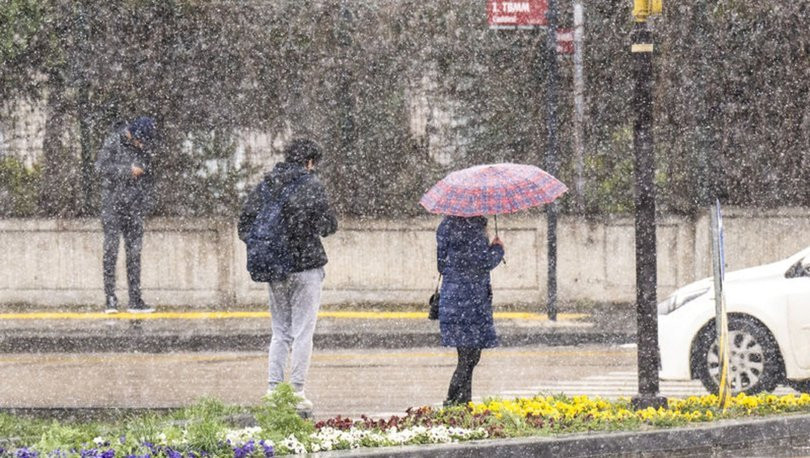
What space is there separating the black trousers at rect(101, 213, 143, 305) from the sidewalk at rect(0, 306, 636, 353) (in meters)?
0.66

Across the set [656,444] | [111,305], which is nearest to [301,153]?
[656,444]

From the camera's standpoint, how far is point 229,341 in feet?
53.3

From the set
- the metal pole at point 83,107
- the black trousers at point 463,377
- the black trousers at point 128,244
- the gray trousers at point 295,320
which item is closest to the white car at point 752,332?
the black trousers at point 463,377

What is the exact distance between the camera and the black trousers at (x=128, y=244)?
1791 cm

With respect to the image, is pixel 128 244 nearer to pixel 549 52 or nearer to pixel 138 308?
pixel 138 308

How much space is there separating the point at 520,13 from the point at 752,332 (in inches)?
257

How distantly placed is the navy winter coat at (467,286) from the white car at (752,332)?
7.26ft

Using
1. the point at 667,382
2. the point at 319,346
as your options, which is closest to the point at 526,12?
the point at 319,346

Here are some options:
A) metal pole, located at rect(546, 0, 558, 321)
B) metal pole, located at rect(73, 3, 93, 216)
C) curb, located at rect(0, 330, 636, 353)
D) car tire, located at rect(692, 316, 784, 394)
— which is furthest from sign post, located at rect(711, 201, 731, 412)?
metal pole, located at rect(73, 3, 93, 216)

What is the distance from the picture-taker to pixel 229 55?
1952cm

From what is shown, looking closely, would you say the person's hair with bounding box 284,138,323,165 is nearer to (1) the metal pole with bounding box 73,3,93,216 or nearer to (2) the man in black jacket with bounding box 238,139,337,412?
(2) the man in black jacket with bounding box 238,139,337,412

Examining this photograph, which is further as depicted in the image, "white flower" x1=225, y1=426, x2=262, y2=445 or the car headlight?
the car headlight

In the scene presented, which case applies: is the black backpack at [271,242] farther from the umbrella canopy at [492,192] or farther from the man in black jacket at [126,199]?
the man in black jacket at [126,199]

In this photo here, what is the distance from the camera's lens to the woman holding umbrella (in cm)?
1123
